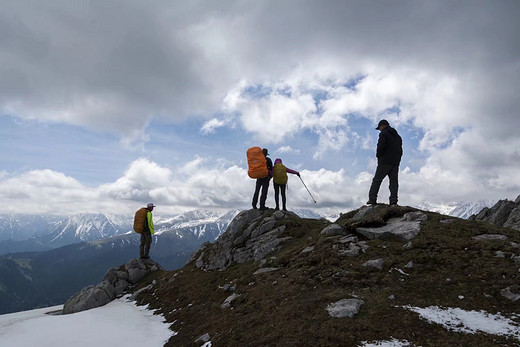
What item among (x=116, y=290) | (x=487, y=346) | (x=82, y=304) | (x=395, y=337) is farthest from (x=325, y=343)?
(x=116, y=290)

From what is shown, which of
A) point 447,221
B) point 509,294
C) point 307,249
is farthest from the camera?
point 307,249

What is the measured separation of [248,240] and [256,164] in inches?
223

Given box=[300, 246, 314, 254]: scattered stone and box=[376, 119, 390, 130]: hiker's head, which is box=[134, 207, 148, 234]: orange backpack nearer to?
box=[300, 246, 314, 254]: scattered stone

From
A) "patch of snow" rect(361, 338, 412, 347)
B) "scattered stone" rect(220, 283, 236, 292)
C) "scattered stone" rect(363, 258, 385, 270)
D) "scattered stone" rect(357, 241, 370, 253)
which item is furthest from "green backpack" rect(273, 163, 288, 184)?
"patch of snow" rect(361, 338, 412, 347)

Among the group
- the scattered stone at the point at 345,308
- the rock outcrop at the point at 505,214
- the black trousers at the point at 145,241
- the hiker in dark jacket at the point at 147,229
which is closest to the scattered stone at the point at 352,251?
the scattered stone at the point at 345,308

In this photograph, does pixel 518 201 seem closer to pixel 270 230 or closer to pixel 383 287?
pixel 270 230

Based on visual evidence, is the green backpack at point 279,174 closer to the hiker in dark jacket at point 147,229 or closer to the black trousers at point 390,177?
the black trousers at point 390,177

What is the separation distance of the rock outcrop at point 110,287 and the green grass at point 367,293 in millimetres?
8440

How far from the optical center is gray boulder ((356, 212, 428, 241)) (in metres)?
12.4

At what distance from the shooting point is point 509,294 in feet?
24.9

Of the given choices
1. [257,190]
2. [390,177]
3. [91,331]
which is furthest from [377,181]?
[91,331]

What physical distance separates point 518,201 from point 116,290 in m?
40.9

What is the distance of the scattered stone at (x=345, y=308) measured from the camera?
7.49m

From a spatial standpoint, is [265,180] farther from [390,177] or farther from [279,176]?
[390,177]
